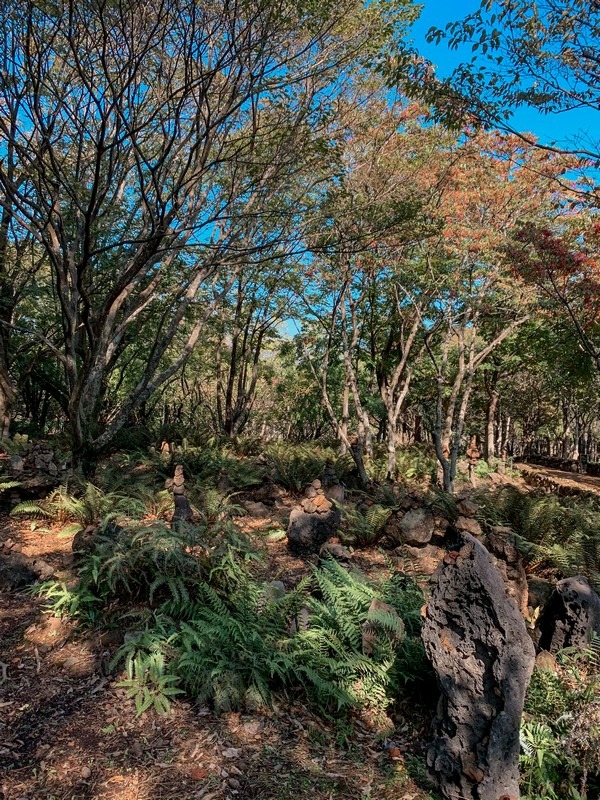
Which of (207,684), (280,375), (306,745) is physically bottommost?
(306,745)

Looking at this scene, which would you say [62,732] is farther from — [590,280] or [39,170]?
[590,280]

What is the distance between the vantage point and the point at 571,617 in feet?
11.7

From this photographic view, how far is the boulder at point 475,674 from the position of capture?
240cm

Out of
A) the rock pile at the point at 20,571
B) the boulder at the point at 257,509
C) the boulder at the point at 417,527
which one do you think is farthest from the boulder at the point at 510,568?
the rock pile at the point at 20,571

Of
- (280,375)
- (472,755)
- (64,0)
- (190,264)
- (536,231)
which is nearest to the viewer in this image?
(472,755)

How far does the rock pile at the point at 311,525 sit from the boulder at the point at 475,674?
2925 millimetres

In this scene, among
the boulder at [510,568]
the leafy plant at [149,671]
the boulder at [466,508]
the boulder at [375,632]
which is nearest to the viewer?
the leafy plant at [149,671]

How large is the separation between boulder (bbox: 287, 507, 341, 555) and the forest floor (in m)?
2.51

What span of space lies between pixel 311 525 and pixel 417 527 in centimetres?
141

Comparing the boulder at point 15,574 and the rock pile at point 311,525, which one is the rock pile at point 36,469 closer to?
the boulder at point 15,574

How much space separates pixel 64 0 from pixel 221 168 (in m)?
4.10

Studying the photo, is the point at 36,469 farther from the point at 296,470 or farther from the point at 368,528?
the point at 368,528

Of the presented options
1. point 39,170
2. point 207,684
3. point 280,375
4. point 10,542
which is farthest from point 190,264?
point 280,375

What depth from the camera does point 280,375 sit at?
24578mm
